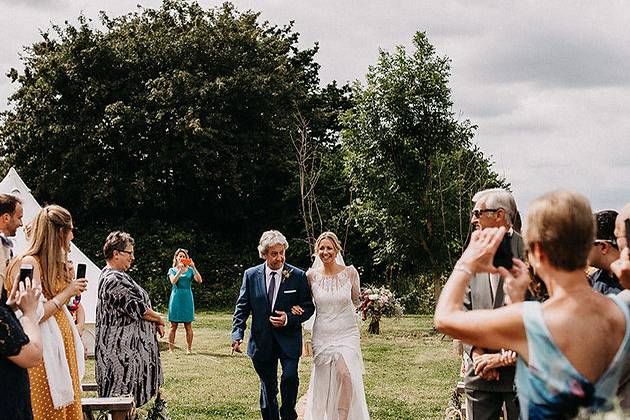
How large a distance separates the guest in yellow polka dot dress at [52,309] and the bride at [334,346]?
9.62 feet

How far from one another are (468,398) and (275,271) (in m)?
3.41

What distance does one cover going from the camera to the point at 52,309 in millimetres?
5371

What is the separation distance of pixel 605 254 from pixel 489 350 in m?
0.96

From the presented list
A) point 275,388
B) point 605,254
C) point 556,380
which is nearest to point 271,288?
point 275,388

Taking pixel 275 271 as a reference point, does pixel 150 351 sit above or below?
below

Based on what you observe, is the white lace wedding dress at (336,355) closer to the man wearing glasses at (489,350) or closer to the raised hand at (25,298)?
the man wearing glasses at (489,350)

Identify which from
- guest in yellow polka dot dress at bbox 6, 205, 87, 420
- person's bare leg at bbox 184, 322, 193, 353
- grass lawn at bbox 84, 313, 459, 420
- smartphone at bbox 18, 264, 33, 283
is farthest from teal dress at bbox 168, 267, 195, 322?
smartphone at bbox 18, 264, 33, 283

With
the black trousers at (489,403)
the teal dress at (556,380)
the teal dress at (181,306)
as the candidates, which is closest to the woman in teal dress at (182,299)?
the teal dress at (181,306)

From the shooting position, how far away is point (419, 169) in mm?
21875

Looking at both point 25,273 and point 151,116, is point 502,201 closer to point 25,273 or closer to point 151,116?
point 25,273

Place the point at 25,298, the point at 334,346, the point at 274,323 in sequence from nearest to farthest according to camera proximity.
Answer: the point at 25,298 < the point at 274,323 < the point at 334,346

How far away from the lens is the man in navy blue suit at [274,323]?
7906mm

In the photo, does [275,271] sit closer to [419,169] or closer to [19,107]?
A: [419,169]

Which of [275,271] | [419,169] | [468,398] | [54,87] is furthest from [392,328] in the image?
[54,87]
